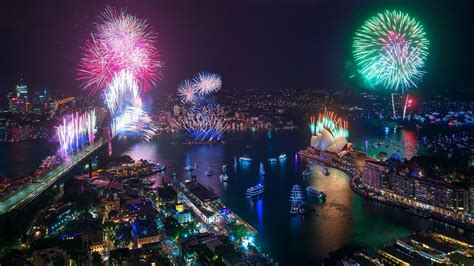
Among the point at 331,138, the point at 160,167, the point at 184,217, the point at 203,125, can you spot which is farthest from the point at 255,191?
the point at 203,125

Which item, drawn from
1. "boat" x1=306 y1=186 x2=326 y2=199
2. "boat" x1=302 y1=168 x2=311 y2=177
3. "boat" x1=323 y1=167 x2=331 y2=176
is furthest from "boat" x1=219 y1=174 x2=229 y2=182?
"boat" x1=323 y1=167 x2=331 y2=176

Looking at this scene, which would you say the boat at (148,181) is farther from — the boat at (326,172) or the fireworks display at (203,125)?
the fireworks display at (203,125)

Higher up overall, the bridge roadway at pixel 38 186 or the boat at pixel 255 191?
the bridge roadway at pixel 38 186

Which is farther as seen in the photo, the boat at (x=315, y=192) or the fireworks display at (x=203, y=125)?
the fireworks display at (x=203, y=125)

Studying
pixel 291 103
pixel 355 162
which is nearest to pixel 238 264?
pixel 355 162

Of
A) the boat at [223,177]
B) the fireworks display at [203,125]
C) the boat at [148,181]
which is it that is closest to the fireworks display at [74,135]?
the boat at [148,181]

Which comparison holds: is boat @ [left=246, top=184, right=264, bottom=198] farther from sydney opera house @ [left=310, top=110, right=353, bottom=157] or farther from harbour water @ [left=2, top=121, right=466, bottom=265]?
sydney opera house @ [left=310, top=110, right=353, bottom=157]
